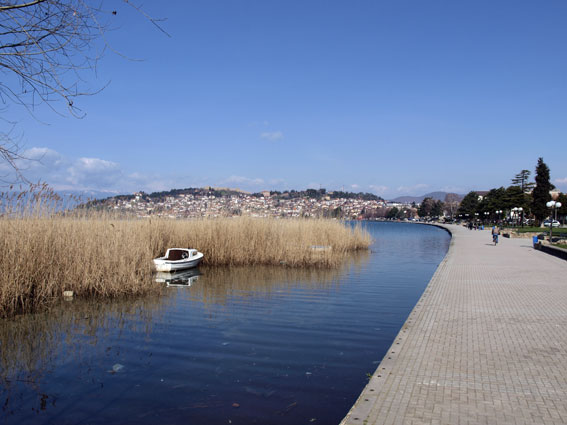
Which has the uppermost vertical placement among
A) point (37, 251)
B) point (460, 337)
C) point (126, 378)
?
point (37, 251)

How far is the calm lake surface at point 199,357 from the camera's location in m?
5.41

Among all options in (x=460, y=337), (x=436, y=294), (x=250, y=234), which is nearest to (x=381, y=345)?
(x=460, y=337)

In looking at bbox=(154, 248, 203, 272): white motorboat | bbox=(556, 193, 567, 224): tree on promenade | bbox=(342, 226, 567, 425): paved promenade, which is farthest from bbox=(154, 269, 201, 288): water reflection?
bbox=(556, 193, 567, 224): tree on promenade

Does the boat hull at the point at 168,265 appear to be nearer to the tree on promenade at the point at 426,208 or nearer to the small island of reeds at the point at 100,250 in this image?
the small island of reeds at the point at 100,250

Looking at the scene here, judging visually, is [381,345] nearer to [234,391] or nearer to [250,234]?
[234,391]

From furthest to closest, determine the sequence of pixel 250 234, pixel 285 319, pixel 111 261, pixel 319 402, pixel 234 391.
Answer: pixel 250 234
pixel 111 261
pixel 285 319
pixel 234 391
pixel 319 402

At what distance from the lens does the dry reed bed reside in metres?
10.2

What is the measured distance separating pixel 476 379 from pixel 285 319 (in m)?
5.30

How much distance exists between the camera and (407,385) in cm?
488

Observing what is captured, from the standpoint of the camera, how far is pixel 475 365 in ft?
18.2

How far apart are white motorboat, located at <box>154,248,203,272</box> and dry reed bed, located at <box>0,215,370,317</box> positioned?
4.51 feet

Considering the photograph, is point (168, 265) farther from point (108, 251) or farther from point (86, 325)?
point (86, 325)

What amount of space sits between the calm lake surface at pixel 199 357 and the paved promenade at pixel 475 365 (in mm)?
775

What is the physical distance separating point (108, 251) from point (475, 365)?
1001cm
